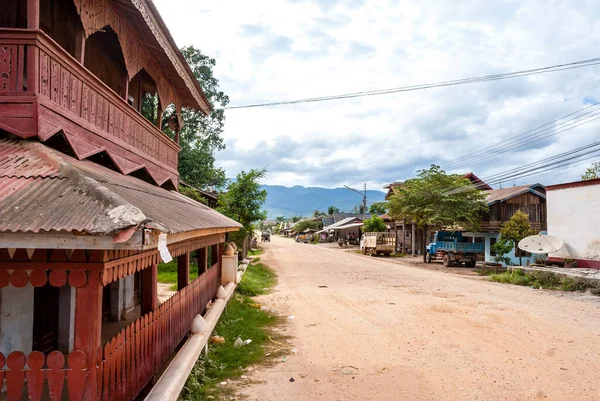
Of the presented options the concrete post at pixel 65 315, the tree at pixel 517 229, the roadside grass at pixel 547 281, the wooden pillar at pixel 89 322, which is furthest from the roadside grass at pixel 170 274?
the tree at pixel 517 229

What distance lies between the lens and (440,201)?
28.0 metres

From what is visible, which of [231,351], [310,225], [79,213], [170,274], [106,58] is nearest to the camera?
[79,213]

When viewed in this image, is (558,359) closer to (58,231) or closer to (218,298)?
(218,298)

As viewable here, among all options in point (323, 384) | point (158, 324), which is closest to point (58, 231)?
point (158, 324)

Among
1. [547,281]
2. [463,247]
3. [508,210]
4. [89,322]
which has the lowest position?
[547,281]

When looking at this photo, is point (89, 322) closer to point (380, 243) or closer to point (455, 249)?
point (455, 249)

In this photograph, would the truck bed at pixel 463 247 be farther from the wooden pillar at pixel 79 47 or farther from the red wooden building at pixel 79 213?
the wooden pillar at pixel 79 47

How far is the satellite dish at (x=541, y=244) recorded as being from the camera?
67.3ft

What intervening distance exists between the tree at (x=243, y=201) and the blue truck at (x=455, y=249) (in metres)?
Result: 11.4

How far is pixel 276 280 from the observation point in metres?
18.6

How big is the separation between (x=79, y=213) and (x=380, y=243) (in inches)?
A: 1317

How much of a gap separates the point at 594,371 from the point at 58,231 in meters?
7.84

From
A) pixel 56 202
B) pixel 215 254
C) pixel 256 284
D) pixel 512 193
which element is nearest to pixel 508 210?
pixel 512 193

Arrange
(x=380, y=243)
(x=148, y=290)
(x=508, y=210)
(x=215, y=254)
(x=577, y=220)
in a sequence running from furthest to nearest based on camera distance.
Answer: (x=380, y=243) → (x=508, y=210) → (x=577, y=220) → (x=215, y=254) → (x=148, y=290)
